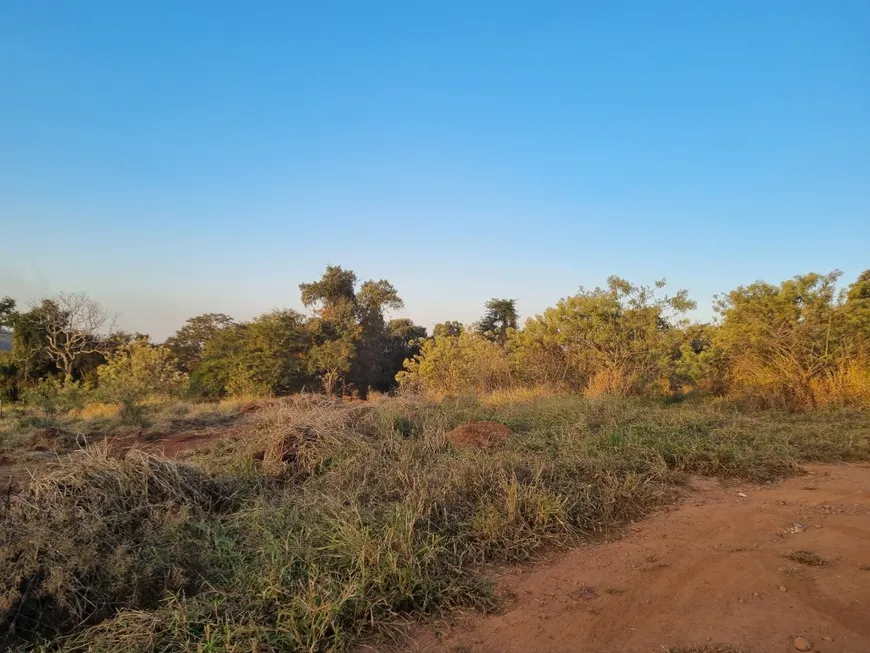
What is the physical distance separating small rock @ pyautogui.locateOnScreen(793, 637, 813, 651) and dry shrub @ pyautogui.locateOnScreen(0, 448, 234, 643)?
3358 mm

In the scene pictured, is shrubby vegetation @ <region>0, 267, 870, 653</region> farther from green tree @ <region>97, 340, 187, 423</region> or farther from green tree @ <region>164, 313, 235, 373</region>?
green tree @ <region>164, 313, 235, 373</region>

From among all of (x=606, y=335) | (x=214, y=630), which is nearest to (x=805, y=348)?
(x=606, y=335)

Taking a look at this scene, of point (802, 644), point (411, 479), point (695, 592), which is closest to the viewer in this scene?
point (802, 644)

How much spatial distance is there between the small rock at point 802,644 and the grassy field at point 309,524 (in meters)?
1.61

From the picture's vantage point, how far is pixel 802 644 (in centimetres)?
278

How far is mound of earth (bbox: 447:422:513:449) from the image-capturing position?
22.7ft

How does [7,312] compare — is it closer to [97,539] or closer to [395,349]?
[395,349]

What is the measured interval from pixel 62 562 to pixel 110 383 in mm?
19304

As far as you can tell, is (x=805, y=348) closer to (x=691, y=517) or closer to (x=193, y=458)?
(x=691, y=517)

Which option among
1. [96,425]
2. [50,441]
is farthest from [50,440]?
[96,425]

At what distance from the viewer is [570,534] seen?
4336 millimetres

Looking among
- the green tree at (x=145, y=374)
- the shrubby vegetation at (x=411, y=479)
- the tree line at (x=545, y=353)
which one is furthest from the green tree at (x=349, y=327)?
the shrubby vegetation at (x=411, y=479)

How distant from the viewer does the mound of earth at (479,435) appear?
6.91m

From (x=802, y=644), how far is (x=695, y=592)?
70 centimetres
